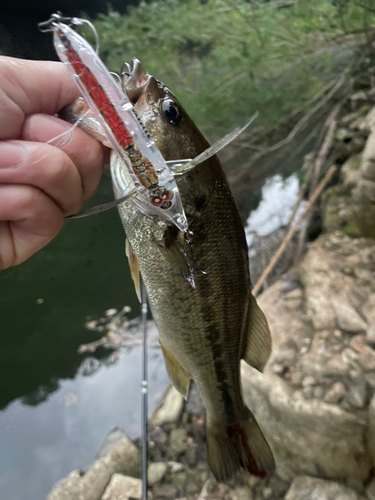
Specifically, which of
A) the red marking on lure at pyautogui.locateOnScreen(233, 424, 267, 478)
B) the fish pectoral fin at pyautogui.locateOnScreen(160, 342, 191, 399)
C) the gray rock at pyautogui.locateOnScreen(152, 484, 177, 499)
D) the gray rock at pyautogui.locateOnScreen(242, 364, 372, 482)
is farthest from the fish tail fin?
the gray rock at pyautogui.locateOnScreen(152, 484, 177, 499)

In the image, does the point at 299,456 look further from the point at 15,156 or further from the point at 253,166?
the point at 253,166

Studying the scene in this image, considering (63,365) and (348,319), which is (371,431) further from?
(63,365)

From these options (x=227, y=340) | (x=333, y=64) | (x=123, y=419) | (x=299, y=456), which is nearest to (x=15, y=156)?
(x=227, y=340)

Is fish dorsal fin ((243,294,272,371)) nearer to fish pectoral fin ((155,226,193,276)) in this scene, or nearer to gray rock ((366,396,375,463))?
fish pectoral fin ((155,226,193,276))

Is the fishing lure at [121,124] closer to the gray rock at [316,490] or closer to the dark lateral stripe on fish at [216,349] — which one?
the dark lateral stripe on fish at [216,349]

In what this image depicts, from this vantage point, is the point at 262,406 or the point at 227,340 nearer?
the point at 227,340

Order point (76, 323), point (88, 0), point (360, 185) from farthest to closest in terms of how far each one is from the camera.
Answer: point (76, 323)
point (360, 185)
point (88, 0)

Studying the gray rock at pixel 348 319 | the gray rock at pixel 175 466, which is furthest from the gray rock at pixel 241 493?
the gray rock at pixel 348 319
